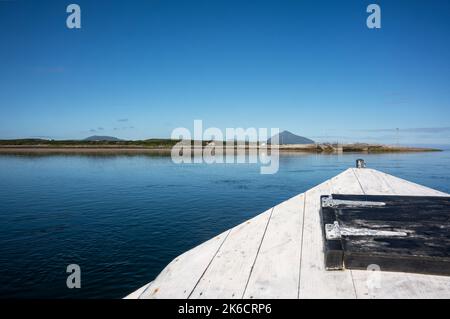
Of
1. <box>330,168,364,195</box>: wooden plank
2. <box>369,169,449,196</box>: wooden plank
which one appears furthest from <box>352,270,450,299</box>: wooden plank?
<box>369,169,449,196</box>: wooden plank

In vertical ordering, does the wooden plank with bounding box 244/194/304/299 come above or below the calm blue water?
above

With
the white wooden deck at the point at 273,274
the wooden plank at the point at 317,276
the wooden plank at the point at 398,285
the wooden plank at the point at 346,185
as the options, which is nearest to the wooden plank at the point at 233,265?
the white wooden deck at the point at 273,274

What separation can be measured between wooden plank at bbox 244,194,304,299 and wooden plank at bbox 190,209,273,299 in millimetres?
113

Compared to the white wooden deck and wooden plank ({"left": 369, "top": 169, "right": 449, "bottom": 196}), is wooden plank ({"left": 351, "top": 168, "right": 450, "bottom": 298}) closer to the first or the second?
the white wooden deck

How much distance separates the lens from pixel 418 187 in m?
9.73

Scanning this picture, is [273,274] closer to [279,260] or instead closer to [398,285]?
[279,260]

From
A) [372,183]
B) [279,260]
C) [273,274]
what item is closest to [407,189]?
[372,183]

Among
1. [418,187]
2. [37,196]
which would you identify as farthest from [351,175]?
[37,196]

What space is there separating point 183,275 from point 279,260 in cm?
138

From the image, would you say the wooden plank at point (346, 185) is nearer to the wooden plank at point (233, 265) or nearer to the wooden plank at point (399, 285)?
the wooden plank at point (233, 265)

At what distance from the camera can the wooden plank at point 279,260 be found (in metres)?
3.88

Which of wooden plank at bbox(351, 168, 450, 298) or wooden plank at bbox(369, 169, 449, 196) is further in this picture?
wooden plank at bbox(369, 169, 449, 196)

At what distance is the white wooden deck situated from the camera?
373 centimetres

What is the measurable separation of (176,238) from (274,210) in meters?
6.72
